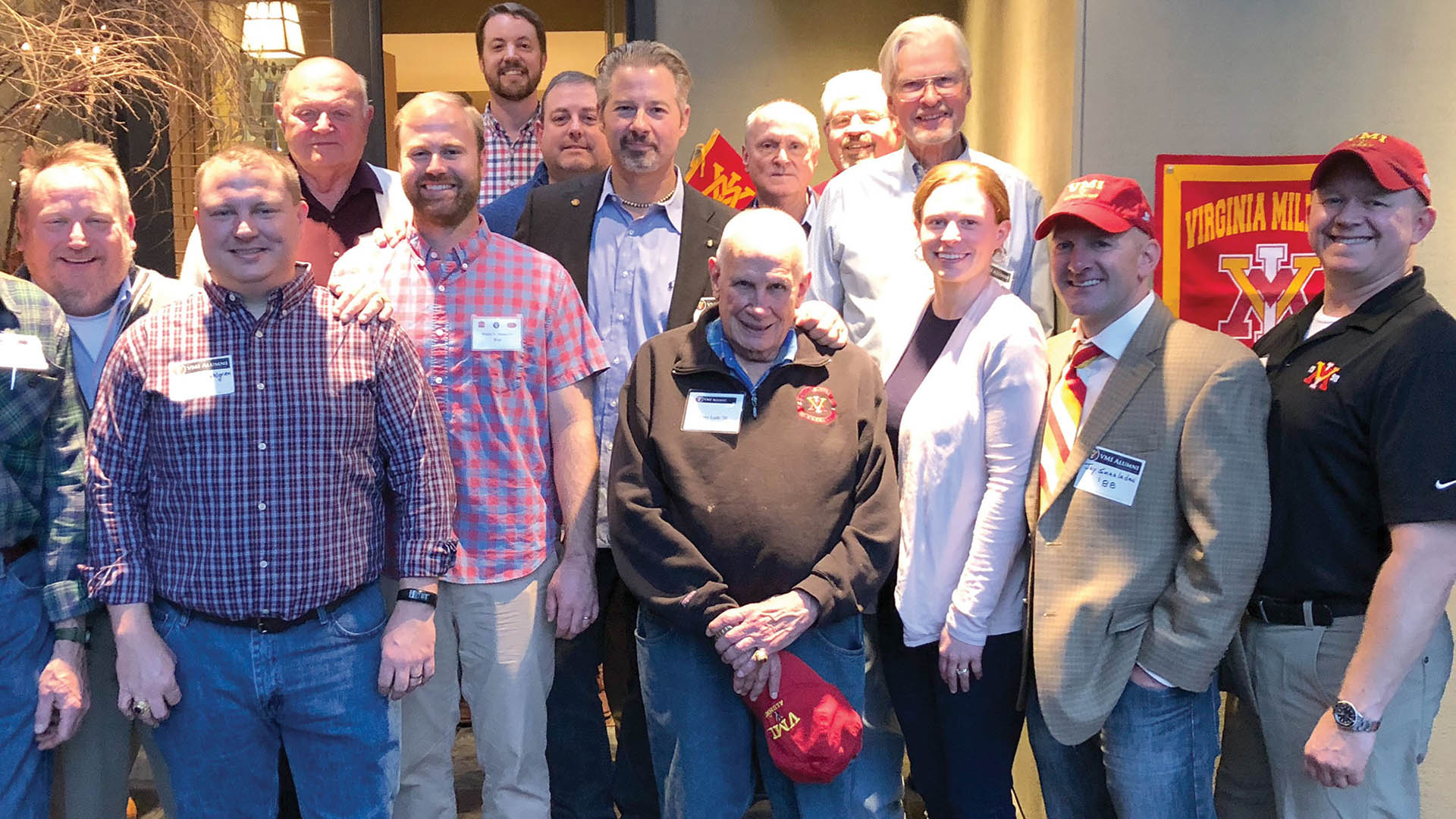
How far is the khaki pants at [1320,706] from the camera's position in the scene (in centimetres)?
223

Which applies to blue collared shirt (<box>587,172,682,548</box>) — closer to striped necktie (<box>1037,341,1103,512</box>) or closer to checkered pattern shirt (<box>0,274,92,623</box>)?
striped necktie (<box>1037,341,1103,512</box>)

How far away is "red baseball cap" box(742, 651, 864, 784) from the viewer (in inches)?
96.0

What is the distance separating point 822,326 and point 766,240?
247 millimetres

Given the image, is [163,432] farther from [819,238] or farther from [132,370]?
[819,238]

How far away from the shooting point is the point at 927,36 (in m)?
3.08

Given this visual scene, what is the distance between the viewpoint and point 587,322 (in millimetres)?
2807

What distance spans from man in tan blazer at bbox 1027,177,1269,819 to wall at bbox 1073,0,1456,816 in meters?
0.75

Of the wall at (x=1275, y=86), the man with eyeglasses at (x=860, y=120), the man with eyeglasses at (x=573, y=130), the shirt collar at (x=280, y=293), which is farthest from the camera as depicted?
the man with eyeglasses at (x=860, y=120)

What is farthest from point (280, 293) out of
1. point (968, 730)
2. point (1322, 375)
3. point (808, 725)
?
point (1322, 375)

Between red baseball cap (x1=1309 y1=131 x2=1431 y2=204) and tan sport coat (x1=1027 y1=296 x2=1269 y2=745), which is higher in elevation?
red baseball cap (x1=1309 y1=131 x2=1431 y2=204)

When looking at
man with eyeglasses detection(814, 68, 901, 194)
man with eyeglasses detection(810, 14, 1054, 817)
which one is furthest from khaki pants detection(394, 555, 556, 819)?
man with eyeglasses detection(814, 68, 901, 194)

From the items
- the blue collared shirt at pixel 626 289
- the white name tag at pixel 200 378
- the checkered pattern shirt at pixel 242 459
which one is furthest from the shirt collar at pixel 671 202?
the white name tag at pixel 200 378

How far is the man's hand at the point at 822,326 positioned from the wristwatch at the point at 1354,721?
1242mm

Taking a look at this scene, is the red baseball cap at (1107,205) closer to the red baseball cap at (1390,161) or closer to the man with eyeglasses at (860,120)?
the red baseball cap at (1390,161)
